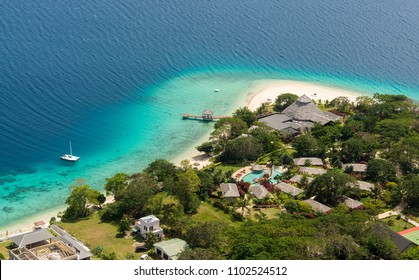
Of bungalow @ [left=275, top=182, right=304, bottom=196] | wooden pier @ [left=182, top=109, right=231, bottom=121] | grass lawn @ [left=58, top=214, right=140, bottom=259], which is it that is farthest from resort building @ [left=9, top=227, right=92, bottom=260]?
wooden pier @ [left=182, top=109, right=231, bottom=121]

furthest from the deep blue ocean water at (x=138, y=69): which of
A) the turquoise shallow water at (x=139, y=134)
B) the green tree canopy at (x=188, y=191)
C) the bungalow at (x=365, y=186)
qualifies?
the bungalow at (x=365, y=186)

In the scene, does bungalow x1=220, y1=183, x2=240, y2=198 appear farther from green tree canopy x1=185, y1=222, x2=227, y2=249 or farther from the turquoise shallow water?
green tree canopy x1=185, y1=222, x2=227, y2=249

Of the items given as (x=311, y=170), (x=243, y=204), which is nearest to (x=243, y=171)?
(x=311, y=170)

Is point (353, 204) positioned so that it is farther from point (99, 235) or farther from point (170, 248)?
point (99, 235)

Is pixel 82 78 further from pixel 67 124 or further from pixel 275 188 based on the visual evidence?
pixel 275 188

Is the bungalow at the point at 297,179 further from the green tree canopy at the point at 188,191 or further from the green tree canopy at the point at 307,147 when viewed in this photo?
the green tree canopy at the point at 188,191

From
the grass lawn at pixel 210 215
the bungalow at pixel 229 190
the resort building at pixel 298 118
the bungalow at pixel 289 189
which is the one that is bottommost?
the grass lawn at pixel 210 215

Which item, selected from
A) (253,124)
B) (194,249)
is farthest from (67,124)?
(194,249)
